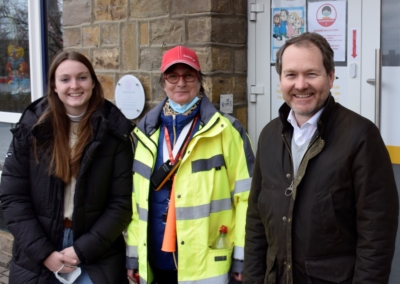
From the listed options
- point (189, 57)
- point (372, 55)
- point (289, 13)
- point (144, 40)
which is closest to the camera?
point (189, 57)

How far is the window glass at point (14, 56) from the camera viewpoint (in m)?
5.67

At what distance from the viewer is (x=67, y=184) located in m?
2.87

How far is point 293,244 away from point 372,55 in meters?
1.97

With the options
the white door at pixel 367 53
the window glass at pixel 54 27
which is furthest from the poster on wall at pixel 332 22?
the window glass at pixel 54 27

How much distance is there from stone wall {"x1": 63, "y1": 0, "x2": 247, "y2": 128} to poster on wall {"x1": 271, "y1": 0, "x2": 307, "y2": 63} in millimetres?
239

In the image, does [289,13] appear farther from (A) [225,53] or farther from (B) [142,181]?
(B) [142,181]

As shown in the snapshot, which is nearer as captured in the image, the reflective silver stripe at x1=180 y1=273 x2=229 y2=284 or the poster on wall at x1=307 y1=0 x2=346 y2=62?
the reflective silver stripe at x1=180 y1=273 x2=229 y2=284

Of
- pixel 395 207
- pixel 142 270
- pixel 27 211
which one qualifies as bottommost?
pixel 142 270

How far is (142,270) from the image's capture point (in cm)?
288

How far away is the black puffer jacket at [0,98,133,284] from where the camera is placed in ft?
9.30

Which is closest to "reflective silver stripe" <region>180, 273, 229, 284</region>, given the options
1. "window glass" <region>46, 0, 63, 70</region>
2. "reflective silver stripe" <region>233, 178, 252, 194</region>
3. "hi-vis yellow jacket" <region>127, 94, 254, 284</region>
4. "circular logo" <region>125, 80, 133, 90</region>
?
"hi-vis yellow jacket" <region>127, 94, 254, 284</region>

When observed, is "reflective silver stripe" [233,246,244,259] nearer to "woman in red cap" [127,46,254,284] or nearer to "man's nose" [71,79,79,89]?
"woman in red cap" [127,46,254,284]

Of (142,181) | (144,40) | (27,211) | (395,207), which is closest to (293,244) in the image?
(395,207)

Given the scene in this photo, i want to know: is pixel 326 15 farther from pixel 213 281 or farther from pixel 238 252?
pixel 213 281
